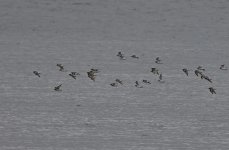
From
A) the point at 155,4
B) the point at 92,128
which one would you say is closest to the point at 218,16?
the point at 155,4

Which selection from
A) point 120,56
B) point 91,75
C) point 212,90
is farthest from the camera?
point 120,56


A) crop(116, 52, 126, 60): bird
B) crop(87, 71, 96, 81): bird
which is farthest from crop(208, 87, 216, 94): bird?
crop(116, 52, 126, 60): bird

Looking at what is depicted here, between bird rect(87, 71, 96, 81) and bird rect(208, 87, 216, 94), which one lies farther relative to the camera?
bird rect(87, 71, 96, 81)

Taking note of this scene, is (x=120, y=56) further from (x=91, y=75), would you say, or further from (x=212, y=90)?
(x=212, y=90)

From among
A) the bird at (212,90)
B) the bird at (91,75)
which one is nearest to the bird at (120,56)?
the bird at (91,75)

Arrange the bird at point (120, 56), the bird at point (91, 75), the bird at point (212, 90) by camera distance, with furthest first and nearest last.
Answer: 1. the bird at point (120, 56)
2. the bird at point (91, 75)
3. the bird at point (212, 90)

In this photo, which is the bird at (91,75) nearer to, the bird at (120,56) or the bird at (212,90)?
the bird at (120,56)

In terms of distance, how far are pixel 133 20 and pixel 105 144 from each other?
7.27 m

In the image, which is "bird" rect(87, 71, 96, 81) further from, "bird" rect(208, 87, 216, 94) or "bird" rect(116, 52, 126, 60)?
"bird" rect(208, 87, 216, 94)

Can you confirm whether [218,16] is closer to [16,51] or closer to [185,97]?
[16,51]

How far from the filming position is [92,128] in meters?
4.80

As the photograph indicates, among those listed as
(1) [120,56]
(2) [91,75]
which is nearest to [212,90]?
(2) [91,75]

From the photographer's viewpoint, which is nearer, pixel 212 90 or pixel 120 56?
pixel 212 90

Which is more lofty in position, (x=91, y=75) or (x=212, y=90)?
(x=91, y=75)
